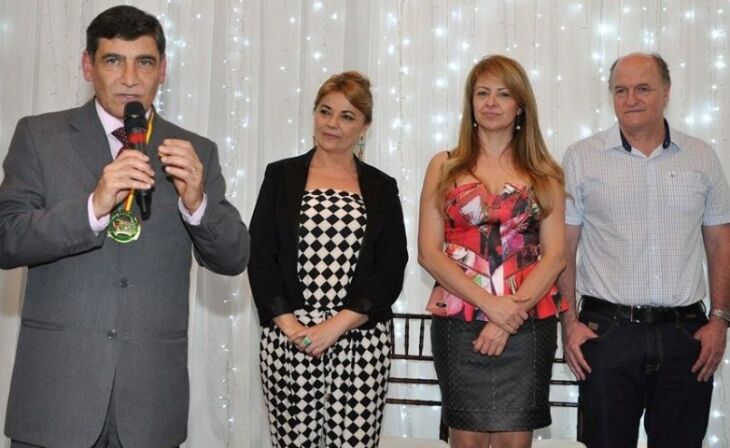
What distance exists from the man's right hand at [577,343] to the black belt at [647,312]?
0.27 ft

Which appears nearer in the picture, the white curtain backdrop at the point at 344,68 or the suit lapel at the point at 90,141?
the suit lapel at the point at 90,141

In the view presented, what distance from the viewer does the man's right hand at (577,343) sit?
3.23m

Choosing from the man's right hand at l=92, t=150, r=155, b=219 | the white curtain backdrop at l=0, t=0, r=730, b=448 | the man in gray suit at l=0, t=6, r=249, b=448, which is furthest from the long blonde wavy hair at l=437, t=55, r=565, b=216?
the man's right hand at l=92, t=150, r=155, b=219

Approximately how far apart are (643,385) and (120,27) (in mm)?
2214

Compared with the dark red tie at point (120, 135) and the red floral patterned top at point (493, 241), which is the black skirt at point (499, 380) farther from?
the dark red tie at point (120, 135)

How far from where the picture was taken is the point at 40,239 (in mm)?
1786

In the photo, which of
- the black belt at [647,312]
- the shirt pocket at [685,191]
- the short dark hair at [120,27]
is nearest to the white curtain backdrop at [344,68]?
the shirt pocket at [685,191]

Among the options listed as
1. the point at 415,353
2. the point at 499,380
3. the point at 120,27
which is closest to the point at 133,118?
the point at 120,27

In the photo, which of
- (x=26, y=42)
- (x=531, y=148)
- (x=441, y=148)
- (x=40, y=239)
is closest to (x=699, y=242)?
(x=531, y=148)

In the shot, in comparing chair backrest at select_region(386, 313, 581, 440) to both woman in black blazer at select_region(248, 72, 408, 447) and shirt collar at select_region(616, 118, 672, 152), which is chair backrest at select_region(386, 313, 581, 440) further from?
shirt collar at select_region(616, 118, 672, 152)

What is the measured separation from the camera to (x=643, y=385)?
3.21 metres

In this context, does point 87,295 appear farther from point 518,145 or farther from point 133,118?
point 518,145

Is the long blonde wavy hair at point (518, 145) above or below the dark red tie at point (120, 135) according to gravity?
above

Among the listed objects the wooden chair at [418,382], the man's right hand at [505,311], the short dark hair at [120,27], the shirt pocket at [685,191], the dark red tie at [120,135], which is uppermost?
the short dark hair at [120,27]
